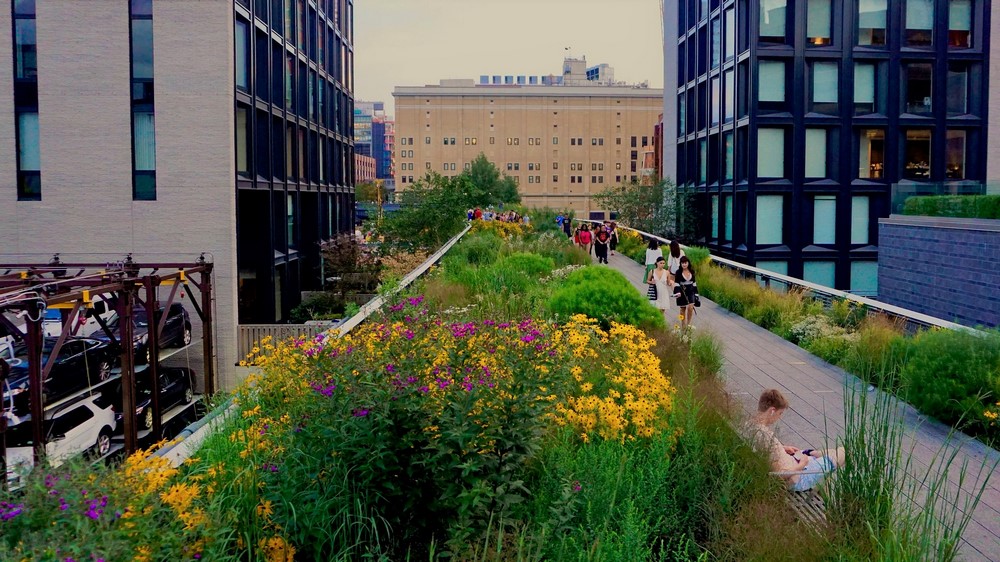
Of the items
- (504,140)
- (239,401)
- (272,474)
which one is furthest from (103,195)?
(504,140)

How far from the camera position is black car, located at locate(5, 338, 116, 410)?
19.4 meters

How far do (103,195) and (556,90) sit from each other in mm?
119938

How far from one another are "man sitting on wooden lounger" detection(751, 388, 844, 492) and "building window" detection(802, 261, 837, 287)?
33574mm

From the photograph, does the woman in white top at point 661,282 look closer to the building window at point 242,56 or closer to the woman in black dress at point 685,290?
the woman in black dress at point 685,290

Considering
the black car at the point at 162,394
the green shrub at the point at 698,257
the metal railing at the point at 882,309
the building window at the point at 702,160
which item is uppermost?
the building window at the point at 702,160

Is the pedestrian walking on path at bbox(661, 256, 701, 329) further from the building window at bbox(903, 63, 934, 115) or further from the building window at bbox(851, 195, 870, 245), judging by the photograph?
the building window at bbox(903, 63, 934, 115)

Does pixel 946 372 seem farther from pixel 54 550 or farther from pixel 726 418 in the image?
pixel 54 550

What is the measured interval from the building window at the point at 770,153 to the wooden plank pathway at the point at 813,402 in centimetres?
2333

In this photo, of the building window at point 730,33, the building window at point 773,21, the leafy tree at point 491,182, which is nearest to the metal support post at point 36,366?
the building window at point 773,21

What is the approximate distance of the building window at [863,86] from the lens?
→ 126 feet

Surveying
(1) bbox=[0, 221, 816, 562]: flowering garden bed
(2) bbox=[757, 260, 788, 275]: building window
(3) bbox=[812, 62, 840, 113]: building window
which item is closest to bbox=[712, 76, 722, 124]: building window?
(3) bbox=[812, 62, 840, 113]: building window

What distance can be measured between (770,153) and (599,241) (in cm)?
1465

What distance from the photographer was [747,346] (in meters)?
14.0

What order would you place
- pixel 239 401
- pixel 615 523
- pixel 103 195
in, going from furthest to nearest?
pixel 103 195 < pixel 239 401 < pixel 615 523
